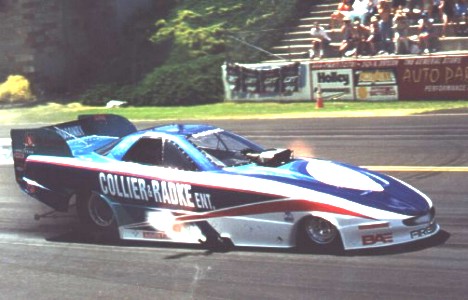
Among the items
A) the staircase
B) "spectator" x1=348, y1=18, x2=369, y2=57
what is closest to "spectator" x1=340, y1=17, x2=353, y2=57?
"spectator" x1=348, y1=18, x2=369, y2=57

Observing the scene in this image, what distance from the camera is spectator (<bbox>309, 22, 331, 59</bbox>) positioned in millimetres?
26553

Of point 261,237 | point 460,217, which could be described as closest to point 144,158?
point 261,237

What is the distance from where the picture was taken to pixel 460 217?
847 cm

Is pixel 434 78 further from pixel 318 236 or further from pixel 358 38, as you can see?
pixel 318 236

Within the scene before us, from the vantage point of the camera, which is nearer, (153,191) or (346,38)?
(153,191)

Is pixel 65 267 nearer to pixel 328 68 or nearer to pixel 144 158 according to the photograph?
pixel 144 158

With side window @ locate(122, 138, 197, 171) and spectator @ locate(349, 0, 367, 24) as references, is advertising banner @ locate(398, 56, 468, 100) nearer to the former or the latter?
spectator @ locate(349, 0, 367, 24)

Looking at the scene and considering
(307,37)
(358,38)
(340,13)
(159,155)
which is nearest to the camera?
(159,155)

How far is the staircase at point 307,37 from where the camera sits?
26.6m

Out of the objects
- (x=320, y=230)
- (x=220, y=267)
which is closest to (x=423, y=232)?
(x=320, y=230)

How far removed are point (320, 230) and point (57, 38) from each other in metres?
27.8

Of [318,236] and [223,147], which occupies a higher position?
[223,147]

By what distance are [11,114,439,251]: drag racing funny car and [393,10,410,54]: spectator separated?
16.2 meters

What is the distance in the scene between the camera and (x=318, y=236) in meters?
7.38
